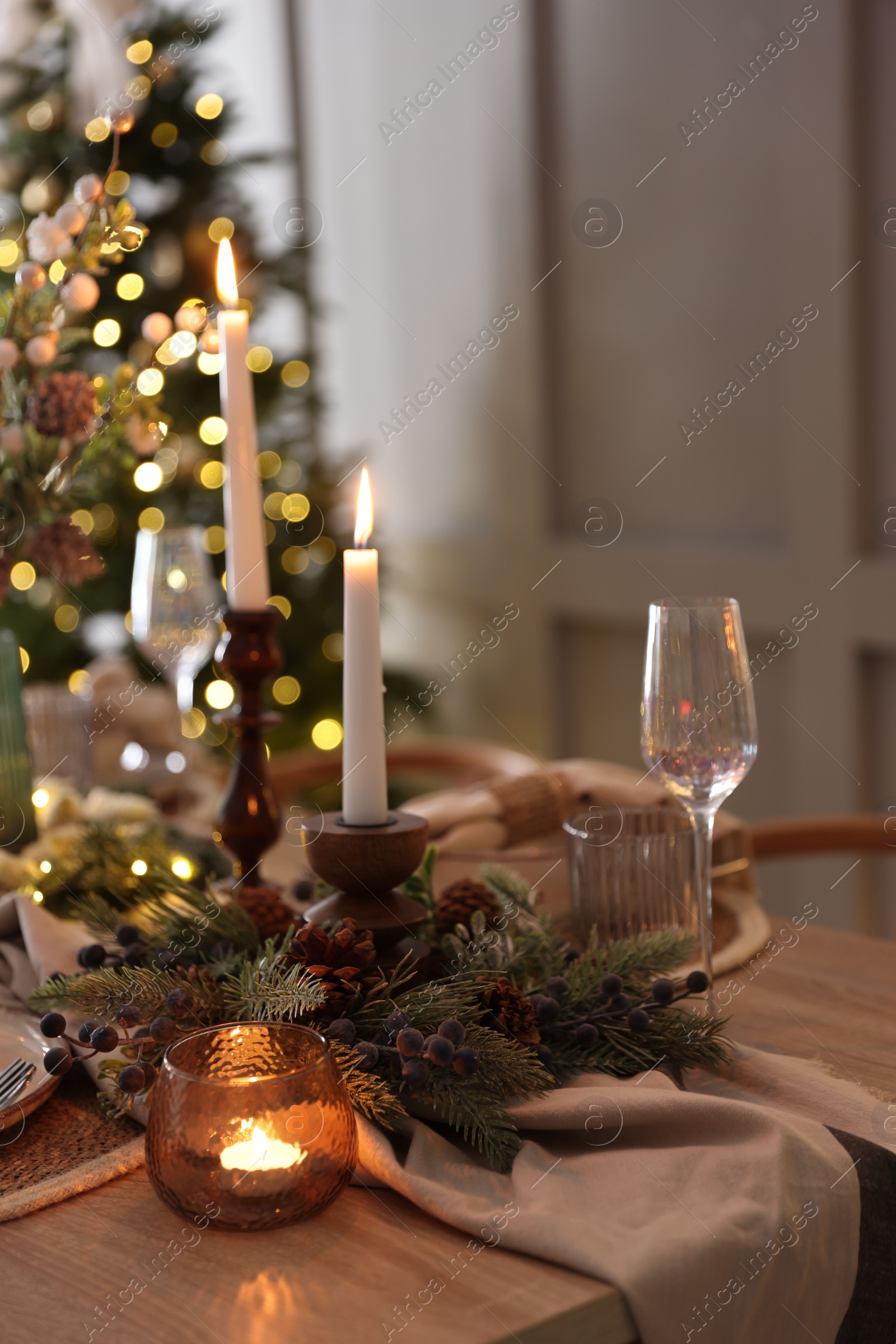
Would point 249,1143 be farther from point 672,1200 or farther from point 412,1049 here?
point 672,1200

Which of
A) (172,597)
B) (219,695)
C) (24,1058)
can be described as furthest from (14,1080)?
(219,695)

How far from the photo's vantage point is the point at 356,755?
2.45 ft

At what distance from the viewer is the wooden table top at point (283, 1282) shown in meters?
0.53

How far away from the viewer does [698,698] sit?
0.76 m

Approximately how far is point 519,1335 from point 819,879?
1951 mm

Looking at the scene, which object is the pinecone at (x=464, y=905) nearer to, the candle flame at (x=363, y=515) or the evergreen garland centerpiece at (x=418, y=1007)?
the evergreen garland centerpiece at (x=418, y=1007)

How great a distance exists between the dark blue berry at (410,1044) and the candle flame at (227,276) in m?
0.56

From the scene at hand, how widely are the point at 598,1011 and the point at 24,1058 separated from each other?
349 mm

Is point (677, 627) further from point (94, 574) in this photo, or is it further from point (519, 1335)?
point (94, 574)

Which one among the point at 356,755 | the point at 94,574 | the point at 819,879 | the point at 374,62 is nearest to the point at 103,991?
the point at 356,755

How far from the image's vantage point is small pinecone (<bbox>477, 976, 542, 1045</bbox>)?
703 mm

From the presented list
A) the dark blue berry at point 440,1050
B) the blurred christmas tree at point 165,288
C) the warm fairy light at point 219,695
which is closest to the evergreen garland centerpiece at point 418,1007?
the dark blue berry at point 440,1050

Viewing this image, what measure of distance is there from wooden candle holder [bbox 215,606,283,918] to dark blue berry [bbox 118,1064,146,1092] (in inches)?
11.1

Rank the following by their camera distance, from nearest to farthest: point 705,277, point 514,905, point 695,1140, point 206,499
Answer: point 695,1140 → point 514,905 → point 705,277 → point 206,499
